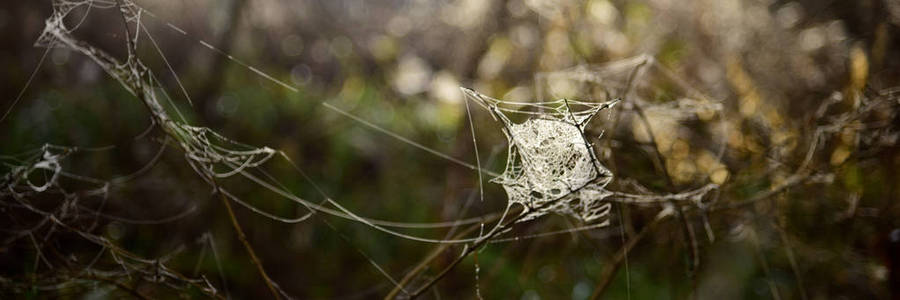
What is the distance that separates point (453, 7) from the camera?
254cm

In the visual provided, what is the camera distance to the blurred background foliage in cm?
150

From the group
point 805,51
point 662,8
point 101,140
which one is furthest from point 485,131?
point 101,140

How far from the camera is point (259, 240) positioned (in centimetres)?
197

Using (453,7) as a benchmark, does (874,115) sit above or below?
below

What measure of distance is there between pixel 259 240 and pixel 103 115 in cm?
67

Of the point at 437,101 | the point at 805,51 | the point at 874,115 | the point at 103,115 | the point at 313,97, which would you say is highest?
the point at 103,115

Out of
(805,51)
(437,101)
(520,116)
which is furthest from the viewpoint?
(437,101)

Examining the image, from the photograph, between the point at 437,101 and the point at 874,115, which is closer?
the point at 874,115

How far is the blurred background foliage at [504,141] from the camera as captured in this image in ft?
4.94

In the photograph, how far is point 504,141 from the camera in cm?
171

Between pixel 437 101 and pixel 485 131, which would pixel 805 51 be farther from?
pixel 437 101

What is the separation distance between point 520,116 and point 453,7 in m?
0.89

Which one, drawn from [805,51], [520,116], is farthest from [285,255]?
[805,51]

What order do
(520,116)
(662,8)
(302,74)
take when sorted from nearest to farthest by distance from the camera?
1. (520,116)
2. (662,8)
3. (302,74)
